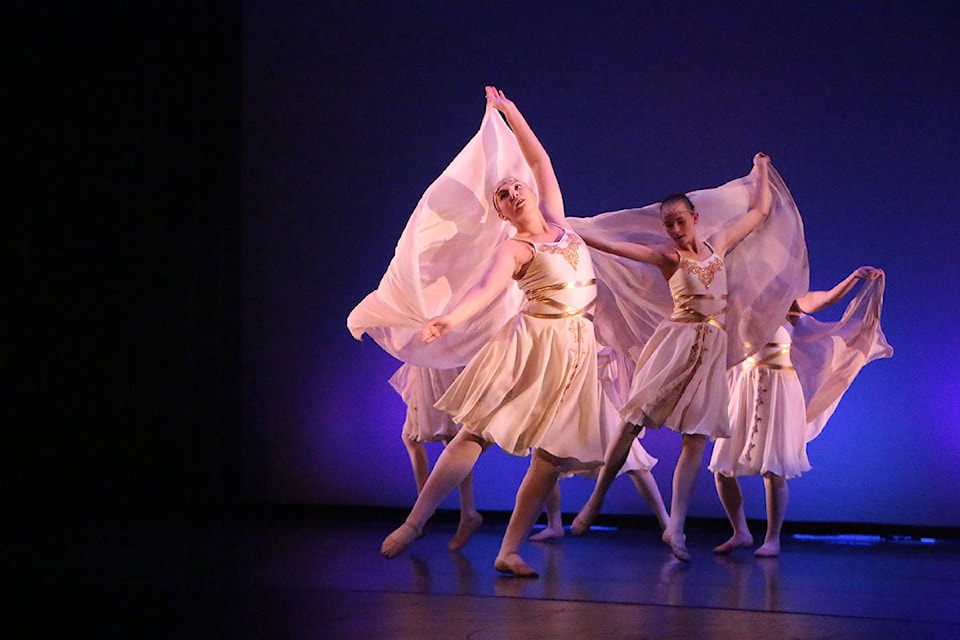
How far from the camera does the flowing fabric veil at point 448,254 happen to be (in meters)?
4.18

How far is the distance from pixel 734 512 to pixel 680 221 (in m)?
1.29

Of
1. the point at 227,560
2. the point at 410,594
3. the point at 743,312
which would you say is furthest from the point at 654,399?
the point at 227,560

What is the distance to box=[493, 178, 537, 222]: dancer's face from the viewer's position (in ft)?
13.0

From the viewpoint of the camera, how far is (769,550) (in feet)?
15.0

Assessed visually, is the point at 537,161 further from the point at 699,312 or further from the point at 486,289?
the point at 699,312

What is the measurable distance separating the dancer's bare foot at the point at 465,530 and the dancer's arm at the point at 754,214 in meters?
1.52

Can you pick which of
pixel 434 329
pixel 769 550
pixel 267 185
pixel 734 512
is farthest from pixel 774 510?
pixel 267 185

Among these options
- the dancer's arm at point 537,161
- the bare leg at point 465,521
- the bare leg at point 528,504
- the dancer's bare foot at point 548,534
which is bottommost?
the dancer's bare foot at point 548,534

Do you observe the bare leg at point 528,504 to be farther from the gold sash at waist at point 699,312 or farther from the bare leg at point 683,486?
the gold sash at waist at point 699,312

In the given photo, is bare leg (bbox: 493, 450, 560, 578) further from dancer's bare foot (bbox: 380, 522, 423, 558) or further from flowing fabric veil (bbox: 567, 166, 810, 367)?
flowing fabric veil (bbox: 567, 166, 810, 367)

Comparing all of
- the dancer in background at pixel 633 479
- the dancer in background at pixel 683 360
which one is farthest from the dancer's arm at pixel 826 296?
the dancer in background at pixel 633 479

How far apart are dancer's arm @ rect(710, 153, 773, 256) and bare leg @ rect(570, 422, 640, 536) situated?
2.87 feet

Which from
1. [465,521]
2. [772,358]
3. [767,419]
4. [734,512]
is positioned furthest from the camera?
[772,358]

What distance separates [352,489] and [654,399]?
2653 mm
